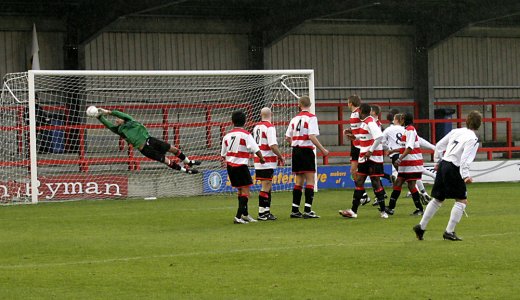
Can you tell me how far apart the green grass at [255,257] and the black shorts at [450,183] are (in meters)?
0.60

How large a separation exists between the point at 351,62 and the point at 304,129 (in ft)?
68.1

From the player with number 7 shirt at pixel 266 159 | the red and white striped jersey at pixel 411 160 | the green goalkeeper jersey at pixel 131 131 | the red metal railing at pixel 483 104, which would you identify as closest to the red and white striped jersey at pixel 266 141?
the player with number 7 shirt at pixel 266 159

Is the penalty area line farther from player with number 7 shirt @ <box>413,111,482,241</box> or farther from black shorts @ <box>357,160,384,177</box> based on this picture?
black shorts @ <box>357,160,384,177</box>

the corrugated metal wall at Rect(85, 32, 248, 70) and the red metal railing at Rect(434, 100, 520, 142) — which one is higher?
the corrugated metal wall at Rect(85, 32, 248, 70)

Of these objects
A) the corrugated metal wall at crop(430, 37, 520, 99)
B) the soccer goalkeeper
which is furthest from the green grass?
the corrugated metal wall at crop(430, 37, 520, 99)

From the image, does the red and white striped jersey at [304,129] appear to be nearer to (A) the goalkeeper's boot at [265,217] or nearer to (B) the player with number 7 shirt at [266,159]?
(B) the player with number 7 shirt at [266,159]

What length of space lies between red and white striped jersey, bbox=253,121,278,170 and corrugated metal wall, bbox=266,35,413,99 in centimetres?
1744

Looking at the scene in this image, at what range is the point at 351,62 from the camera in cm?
3794

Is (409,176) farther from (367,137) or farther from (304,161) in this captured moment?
(304,161)

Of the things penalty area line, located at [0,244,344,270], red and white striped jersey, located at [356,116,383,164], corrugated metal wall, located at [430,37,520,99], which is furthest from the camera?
corrugated metal wall, located at [430,37,520,99]

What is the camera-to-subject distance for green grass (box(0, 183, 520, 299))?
9.41 meters

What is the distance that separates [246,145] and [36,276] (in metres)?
6.62

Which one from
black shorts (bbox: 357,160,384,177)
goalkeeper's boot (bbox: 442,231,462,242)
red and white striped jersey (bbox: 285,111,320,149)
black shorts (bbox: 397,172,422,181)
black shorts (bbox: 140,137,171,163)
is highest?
red and white striped jersey (bbox: 285,111,320,149)

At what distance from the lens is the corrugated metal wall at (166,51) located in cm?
3344
